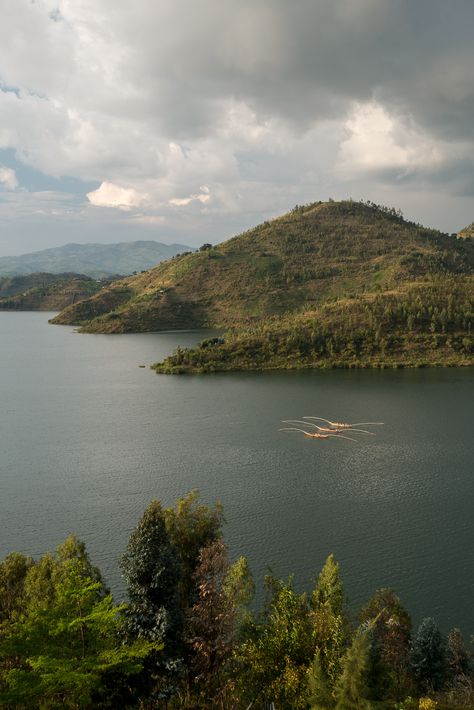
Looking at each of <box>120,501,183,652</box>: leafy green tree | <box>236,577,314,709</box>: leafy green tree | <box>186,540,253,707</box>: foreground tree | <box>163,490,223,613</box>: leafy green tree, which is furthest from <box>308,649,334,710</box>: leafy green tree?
<box>163,490,223,613</box>: leafy green tree

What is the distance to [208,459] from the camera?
70.5m

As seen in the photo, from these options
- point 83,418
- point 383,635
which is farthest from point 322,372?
point 383,635

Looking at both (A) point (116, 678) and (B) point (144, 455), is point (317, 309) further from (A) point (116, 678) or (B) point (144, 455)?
(A) point (116, 678)

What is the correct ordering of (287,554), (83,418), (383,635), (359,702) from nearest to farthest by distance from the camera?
(359,702) < (383,635) < (287,554) < (83,418)

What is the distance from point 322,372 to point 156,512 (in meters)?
104

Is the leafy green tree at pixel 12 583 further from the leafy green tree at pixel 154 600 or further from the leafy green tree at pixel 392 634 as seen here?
the leafy green tree at pixel 392 634

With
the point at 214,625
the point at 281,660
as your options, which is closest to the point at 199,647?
the point at 214,625

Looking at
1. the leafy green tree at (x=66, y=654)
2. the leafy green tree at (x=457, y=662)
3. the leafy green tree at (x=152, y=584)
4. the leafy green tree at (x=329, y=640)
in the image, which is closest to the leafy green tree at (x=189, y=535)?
the leafy green tree at (x=152, y=584)

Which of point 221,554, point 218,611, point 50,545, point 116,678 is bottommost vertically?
point 50,545

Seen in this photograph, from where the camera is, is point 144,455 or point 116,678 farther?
point 144,455

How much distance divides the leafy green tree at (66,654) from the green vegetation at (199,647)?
2.6 inches

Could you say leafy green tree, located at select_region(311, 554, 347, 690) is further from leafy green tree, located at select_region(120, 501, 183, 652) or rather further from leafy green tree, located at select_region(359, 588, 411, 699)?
leafy green tree, located at select_region(120, 501, 183, 652)

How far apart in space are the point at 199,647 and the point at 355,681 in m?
9.67

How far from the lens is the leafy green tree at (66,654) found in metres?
22.2
